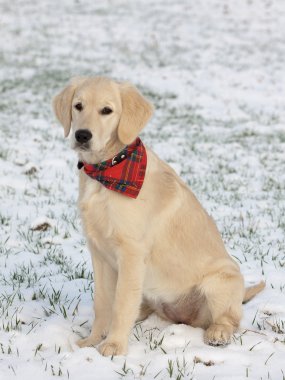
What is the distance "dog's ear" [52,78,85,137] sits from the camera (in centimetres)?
350

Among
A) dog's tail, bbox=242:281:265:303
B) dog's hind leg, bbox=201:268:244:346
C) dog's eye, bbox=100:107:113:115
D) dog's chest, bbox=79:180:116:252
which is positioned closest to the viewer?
dog's chest, bbox=79:180:116:252

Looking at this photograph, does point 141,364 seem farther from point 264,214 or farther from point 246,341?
point 264,214

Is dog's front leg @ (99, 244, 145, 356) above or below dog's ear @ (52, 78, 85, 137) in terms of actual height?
below

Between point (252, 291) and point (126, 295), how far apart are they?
1193 millimetres

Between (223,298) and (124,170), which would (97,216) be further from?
(223,298)

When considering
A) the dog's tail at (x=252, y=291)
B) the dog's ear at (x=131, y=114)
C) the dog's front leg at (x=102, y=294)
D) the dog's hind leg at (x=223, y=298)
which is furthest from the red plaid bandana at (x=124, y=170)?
the dog's tail at (x=252, y=291)

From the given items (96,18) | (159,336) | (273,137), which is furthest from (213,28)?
(159,336)

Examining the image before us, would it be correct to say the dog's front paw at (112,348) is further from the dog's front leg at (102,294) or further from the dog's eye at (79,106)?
the dog's eye at (79,106)

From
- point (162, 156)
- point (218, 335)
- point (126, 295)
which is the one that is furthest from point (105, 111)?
point (162, 156)

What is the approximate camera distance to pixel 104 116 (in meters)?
3.31

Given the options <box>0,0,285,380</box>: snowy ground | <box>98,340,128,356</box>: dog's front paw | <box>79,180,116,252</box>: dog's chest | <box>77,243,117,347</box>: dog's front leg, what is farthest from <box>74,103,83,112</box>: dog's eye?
<box>98,340,128,356</box>: dog's front paw

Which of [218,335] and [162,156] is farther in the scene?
[162,156]

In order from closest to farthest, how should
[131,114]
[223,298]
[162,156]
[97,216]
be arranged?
[97,216] → [131,114] → [223,298] → [162,156]

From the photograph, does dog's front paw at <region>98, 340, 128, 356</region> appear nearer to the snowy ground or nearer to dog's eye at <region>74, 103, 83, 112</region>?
the snowy ground
